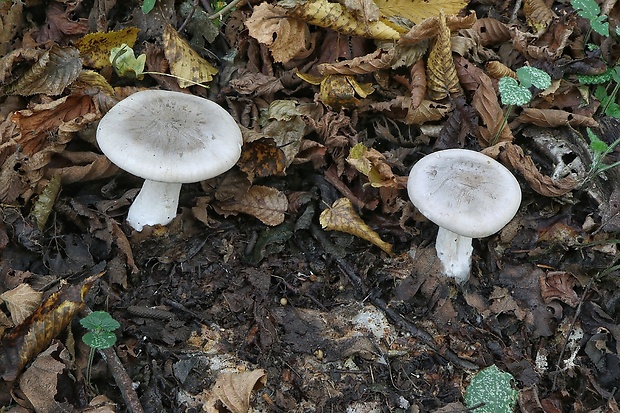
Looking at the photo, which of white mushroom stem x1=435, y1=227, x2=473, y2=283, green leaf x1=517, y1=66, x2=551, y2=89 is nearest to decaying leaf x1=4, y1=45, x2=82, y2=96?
white mushroom stem x1=435, y1=227, x2=473, y2=283

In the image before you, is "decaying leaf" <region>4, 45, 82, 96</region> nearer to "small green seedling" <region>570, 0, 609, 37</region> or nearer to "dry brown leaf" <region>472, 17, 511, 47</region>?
"dry brown leaf" <region>472, 17, 511, 47</region>

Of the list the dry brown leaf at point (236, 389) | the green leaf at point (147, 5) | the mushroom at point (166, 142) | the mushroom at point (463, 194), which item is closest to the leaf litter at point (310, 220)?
the dry brown leaf at point (236, 389)

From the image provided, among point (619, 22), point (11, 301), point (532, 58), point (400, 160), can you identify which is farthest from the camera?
point (619, 22)

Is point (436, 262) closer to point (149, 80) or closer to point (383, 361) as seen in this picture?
point (383, 361)

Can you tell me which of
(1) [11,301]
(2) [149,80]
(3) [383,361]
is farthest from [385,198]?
(1) [11,301]

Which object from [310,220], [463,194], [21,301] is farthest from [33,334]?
[463,194]

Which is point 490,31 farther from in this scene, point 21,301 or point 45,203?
point 21,301

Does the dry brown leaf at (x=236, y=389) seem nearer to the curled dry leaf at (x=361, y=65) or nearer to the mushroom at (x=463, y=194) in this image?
the mushroom at (x=463, y=194)
